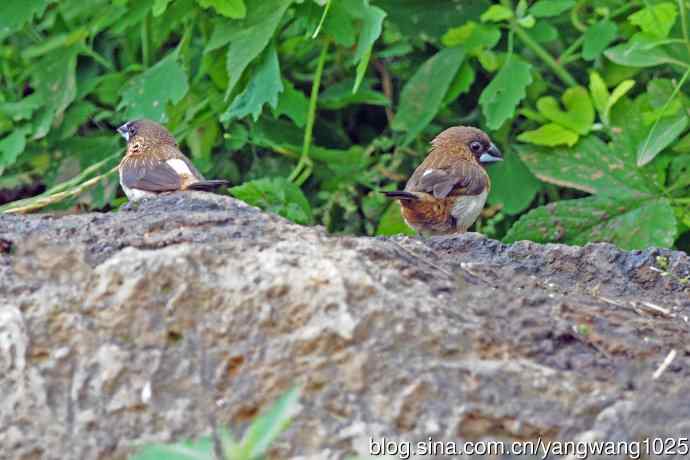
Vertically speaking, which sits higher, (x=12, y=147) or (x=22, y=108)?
(x=22, y=108)

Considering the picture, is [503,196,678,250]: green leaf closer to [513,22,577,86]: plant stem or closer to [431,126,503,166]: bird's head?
[431,126,503,166]: bird's head

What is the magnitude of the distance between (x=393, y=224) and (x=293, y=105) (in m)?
0.86

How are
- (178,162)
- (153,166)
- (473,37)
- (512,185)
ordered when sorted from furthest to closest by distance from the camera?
(512,185) < (473,37) < (178,162) < (153,166)

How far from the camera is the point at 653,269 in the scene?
4.34 meters

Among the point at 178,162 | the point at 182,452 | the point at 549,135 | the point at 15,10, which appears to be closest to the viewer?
the point at 182,452

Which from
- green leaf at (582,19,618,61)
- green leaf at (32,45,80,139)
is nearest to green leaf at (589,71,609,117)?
green leaf at (582,19,618,61)

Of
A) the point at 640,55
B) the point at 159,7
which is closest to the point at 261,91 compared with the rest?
the point at 159,7

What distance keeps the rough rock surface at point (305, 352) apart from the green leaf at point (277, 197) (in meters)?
2.41

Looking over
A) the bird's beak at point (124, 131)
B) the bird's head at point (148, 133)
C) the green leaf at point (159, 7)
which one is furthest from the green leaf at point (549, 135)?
the bird's beak at point (124, 131)

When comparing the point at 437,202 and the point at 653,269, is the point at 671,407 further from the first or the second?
the point at 437,202

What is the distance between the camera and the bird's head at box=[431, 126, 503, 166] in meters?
6.62

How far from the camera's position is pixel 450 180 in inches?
243

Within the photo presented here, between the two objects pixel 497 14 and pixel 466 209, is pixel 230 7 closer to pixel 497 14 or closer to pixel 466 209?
pixel 497 14

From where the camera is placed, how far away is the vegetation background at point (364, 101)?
6.25 m
